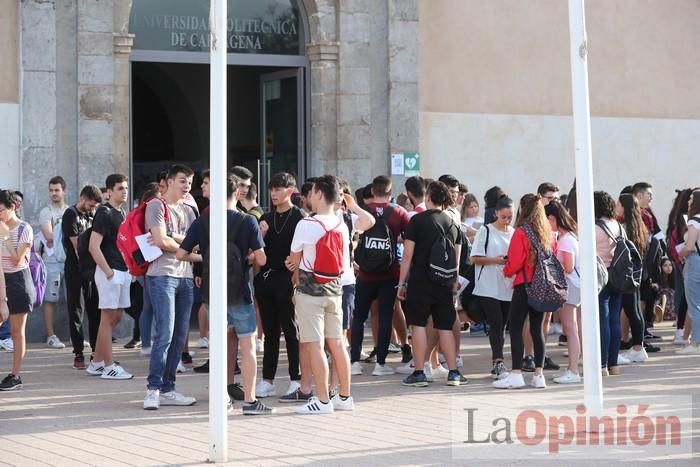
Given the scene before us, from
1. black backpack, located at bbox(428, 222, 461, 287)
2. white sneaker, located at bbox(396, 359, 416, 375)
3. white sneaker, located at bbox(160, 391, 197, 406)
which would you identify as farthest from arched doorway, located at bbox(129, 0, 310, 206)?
white sneaker, located at bbox(160, 391, 197, 406)

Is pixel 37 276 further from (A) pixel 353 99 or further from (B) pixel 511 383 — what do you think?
A: (A) pixel 353 99

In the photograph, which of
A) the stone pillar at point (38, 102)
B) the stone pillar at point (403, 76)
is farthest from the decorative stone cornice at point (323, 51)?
the stone pillar at point (38, 102)

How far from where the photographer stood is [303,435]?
29.0 feet

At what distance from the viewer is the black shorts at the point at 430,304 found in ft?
36.7

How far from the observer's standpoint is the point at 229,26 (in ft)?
54.2

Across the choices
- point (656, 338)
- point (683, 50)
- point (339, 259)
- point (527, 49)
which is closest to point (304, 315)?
point (339, 259)

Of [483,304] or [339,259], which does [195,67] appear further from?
[339,259]

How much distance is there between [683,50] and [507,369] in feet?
27.3

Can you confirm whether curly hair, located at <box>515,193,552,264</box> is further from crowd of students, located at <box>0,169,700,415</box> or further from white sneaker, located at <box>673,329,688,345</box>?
white sneaker, located at <box>673,329,688,345</box>

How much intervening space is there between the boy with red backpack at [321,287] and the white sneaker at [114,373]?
261cm

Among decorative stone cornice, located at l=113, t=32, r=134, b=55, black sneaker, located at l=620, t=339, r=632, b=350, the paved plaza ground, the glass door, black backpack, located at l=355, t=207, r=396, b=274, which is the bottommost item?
the paved plaza ground

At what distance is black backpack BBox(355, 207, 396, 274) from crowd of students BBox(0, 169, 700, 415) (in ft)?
0.04

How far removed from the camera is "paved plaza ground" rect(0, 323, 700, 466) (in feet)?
26.3

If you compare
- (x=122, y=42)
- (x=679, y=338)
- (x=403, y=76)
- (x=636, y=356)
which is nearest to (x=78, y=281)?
(x=122, y=42)
